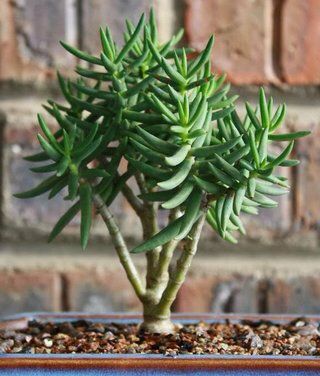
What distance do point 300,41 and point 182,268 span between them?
0.36 metres

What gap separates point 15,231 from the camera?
0.72 meters

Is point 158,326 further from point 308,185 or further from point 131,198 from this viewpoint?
point 308,185

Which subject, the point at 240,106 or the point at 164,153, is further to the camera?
the point at 240,106

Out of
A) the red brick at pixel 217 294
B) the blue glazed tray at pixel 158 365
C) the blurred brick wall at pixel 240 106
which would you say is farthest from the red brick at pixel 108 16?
the blue glazed tray at pixel 158 365

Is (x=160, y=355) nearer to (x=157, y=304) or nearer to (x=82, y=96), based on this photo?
(x=157, y=304)

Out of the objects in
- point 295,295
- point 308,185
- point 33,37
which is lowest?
point 295,295

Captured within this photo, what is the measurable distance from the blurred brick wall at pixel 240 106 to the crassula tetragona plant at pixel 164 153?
0.76 feet

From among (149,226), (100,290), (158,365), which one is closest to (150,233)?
(149,226)

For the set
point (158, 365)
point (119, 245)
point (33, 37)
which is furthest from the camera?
point (33, 37)

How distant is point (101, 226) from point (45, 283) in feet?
0.25

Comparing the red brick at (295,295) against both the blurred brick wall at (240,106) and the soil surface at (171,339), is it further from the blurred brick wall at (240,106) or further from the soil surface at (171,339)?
the soil surface at (171,339)

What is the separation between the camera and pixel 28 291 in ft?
2.40

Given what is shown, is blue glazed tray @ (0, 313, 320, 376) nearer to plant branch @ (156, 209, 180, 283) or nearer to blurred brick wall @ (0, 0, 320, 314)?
plant branch @ (156, 209, 180, 283)

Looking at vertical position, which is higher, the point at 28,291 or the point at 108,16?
the point at 108,16
